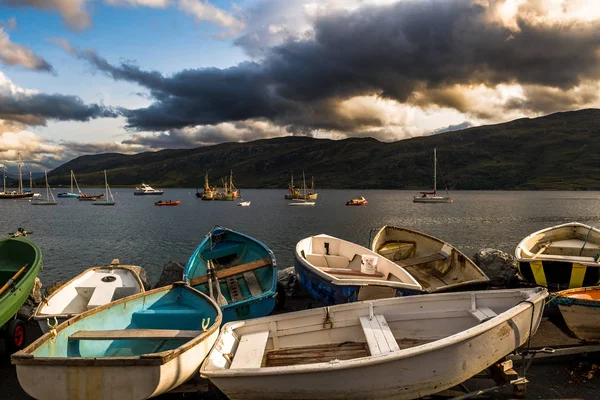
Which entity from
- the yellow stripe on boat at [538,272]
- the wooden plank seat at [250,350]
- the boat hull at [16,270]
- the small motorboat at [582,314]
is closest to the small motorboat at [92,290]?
the boat hull at [16,270]

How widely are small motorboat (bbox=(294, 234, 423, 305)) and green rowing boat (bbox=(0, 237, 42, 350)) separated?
7491mm

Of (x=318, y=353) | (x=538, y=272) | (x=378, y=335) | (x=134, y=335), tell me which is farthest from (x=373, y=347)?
(x=538, y=272)

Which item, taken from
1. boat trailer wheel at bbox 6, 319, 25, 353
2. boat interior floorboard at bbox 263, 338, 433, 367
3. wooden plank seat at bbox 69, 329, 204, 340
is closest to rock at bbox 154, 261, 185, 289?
boat trailer wheel at bbox 6, 319, 25, 353

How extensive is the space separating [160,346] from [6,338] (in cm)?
422

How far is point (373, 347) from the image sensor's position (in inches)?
269

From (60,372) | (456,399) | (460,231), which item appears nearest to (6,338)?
(60,372)

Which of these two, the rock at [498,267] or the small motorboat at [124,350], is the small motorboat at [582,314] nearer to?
the rock at [498,267]

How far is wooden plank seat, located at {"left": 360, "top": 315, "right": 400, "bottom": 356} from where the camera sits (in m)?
6.73

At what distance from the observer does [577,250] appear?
15.6 metres

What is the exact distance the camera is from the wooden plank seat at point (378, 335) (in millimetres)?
6729

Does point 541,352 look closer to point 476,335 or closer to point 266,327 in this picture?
point 476,335

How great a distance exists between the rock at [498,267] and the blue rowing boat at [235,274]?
9.35m

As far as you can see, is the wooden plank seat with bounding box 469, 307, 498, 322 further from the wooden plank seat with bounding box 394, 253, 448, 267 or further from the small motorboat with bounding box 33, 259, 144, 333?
the small motorboat with bounding box 33, 259, 144, 333

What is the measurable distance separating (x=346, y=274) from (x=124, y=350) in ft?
22.5
